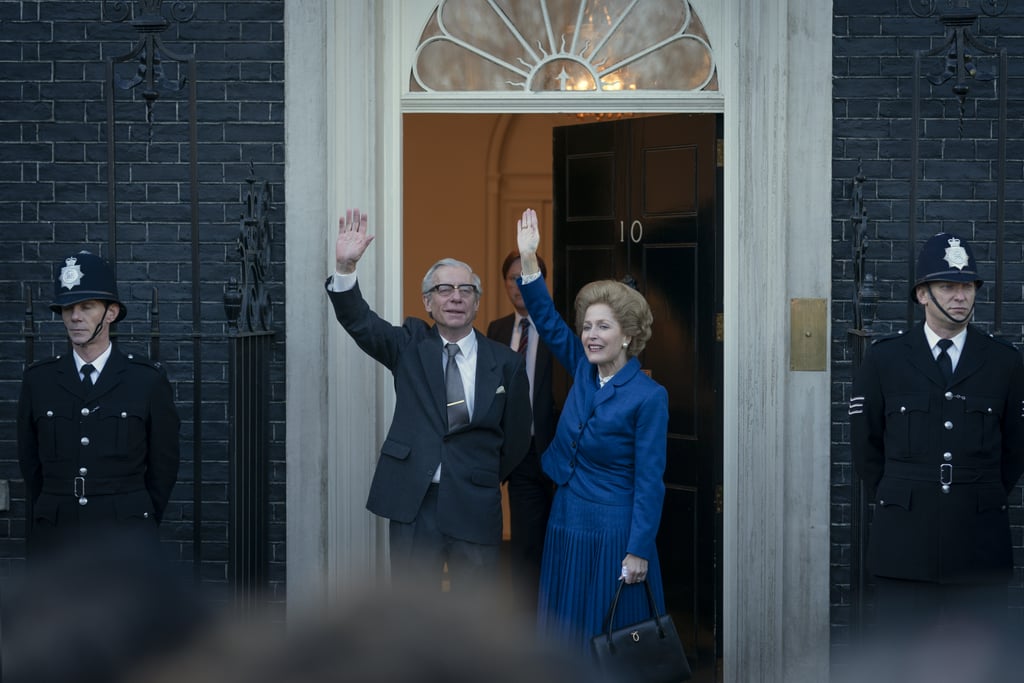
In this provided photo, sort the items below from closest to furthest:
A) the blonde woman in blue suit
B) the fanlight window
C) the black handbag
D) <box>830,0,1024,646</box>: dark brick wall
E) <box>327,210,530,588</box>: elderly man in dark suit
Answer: the black handbag
the blonde woman in blue suit
<box>327,210,530,588</box>: elderly man in dark suit
<box>830,0,1024,646</box>: dark brick wall
the fanlight window

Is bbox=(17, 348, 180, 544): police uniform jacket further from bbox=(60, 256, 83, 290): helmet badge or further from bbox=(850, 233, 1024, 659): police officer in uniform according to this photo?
bbox=(850, 233, 1024, 659): police officer in uniform

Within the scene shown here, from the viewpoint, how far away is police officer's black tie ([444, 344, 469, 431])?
5134 mm

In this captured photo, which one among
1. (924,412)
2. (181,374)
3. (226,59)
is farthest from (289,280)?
(924,412)

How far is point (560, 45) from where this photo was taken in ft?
20.4

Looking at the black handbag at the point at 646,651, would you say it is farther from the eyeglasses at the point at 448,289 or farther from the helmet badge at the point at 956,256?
the helmet badge at the point at 956,256

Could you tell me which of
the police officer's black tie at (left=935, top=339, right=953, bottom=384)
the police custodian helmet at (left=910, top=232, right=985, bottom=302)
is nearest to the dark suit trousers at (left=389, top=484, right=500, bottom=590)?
the police officer's black tie at (left=935, top=339, right=953, bottom=384)

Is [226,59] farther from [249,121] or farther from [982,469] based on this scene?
[982,469]

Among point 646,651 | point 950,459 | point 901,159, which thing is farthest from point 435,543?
point 901,159

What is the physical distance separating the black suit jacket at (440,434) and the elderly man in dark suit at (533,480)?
585mm

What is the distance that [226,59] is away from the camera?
5.85 meters

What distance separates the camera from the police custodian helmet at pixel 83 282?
16.4ft

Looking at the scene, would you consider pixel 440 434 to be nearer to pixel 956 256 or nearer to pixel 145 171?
pixel 145 171

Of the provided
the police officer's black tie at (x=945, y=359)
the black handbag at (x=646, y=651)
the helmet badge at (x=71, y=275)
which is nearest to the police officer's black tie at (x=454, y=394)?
the black handbag at (x=646, y=651)

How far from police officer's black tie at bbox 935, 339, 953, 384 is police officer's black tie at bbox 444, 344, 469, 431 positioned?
1.76 meters
